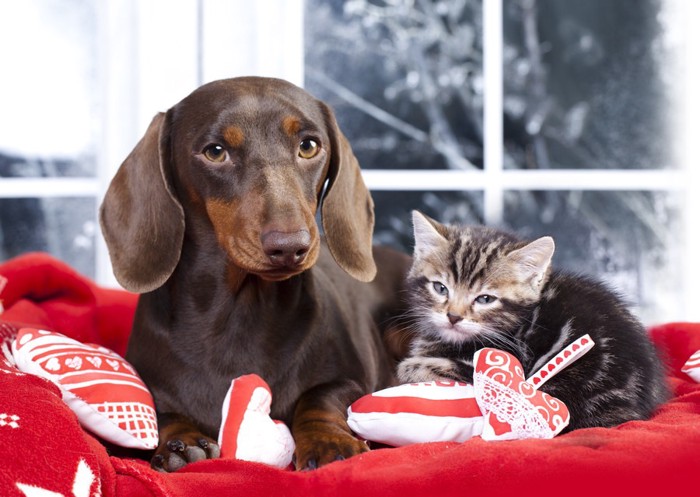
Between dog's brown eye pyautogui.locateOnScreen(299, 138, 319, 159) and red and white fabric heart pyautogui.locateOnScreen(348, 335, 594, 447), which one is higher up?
dog's brown eye pyautogui.locateOnScreen(299, 138, 319, 159)

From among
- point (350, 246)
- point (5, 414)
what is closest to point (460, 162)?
point (350, 246)

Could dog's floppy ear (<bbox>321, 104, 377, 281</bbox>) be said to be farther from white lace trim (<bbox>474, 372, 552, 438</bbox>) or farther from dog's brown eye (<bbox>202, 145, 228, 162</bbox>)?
white lace trim (<bbox>474, 372, 552, 438</bbox>)

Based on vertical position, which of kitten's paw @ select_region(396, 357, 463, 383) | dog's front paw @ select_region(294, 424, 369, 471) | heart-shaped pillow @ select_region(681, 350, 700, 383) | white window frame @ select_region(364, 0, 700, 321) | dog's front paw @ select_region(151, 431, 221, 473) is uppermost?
white window frame @ select_region(364, 0, 700, 321)

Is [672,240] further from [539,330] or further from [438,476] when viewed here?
[438,476]

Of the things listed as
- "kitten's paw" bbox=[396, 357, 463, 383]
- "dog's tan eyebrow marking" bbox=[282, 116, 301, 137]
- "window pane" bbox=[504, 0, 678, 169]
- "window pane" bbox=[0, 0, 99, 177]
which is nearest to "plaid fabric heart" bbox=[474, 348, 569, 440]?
"kitten's paw" bbox=[396, 357, 463, 383]

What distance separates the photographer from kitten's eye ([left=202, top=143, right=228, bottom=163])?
1756 millimetres

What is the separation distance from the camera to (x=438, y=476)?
4.38ft

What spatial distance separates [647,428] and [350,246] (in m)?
0.80

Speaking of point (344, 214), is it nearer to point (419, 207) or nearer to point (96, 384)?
point (96, 384)

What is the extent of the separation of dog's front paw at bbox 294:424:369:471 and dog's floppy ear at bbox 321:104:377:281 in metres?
0.47

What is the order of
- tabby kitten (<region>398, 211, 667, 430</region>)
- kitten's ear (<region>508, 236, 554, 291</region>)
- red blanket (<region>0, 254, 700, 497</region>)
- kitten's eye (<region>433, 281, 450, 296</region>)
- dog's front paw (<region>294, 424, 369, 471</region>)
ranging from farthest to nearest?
kitten's eye (<region>433, 281, 450, 296</region>)
kitten's ear (<region>508, 236, 554, 291</region>)
tabby kitten (<region>398, 211, 667, 430</region>)
dog's front paw (<region>294, 424, 369, 471</region>)
red blanket (<region>0, 254, 700, 497</region>)

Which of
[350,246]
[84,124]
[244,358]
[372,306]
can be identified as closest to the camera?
[244,358]

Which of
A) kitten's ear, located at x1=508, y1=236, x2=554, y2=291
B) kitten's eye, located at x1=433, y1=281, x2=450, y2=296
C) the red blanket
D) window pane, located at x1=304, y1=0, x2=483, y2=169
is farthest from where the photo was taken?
window pane, located at x1=304, y1=0, x2=483, y2=169

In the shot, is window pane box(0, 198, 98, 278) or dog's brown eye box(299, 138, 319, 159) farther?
window pane box(0, 198, 98, 278)
